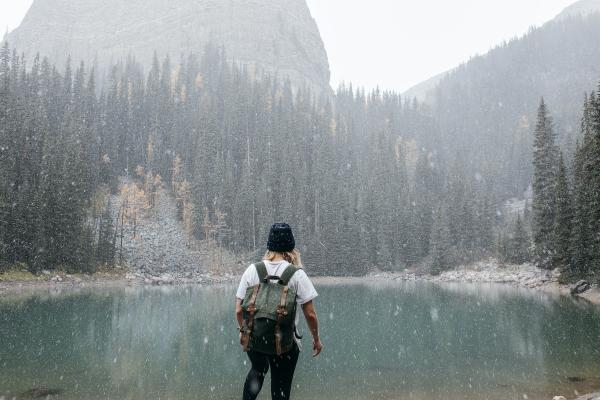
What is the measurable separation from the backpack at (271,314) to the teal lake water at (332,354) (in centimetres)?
792

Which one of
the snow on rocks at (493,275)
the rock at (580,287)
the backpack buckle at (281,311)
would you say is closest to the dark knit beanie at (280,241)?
the backpack buckle at (281,311)

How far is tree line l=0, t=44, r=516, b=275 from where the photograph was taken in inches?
2628

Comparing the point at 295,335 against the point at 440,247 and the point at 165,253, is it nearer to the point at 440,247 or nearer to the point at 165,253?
the point at 165,253

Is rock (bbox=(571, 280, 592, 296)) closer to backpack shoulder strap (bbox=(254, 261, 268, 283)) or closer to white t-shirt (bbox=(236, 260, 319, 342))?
white t-shirt (bbox=(236, 260, 319, 342))

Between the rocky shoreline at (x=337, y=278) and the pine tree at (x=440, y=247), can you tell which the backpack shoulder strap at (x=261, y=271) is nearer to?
the rocky shoreline at (x=337, y=278)

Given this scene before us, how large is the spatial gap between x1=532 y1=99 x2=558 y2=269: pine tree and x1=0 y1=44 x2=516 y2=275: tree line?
36.2 meters

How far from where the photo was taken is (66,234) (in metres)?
58.9

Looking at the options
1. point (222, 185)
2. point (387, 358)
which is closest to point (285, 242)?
point (387, 358)

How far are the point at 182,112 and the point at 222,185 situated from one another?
33.7m

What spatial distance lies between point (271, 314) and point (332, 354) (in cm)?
1448

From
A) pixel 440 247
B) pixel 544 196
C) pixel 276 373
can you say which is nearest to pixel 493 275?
pixel 440 247

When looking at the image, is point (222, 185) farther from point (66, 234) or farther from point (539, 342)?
point (539, 342)

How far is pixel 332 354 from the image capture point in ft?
61.2

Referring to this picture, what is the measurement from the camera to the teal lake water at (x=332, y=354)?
13.0 meters
